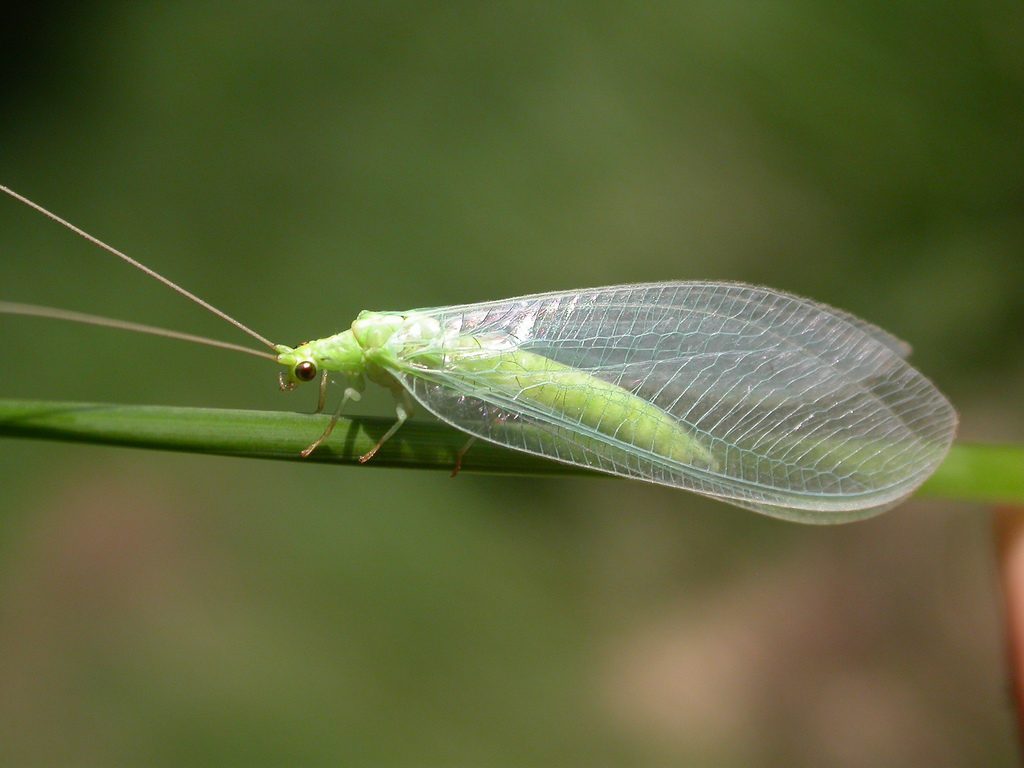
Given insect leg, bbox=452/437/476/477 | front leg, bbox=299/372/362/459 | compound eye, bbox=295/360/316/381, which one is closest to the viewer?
front leg, bbox=299/372/362/459

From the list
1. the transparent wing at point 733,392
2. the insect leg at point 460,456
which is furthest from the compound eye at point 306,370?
the insect leg at point 460,456

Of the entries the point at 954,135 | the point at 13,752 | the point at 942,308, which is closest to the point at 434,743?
the point at 13,752

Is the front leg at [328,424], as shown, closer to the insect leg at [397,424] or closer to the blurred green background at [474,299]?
the insect leg at [397,424]

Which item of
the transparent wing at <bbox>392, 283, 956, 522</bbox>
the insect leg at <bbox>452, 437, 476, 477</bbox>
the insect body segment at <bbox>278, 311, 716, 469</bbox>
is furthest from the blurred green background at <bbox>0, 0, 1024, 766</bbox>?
the insect leg at <bbox>452, 437, 476, 477</bbox>

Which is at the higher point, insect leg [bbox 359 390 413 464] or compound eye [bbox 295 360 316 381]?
compound eye [bbox 295 360 316 381]

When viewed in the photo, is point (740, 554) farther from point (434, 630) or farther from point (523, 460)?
point (523, 460)

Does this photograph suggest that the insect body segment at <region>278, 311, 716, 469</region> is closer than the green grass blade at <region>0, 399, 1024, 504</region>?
No

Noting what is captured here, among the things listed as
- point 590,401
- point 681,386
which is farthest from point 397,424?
point 681,386

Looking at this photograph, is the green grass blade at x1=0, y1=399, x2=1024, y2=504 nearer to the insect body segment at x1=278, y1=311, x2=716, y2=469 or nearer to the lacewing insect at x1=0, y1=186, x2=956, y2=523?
the lacewing insect at x1=0, y1=186, x2=956, y2=523
